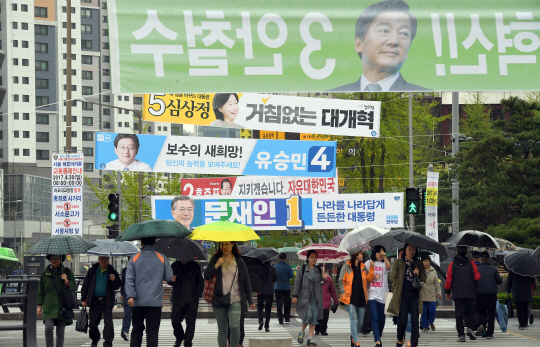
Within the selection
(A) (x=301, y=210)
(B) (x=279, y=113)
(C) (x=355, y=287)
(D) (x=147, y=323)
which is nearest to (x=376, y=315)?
(C) (x=355, y=287)

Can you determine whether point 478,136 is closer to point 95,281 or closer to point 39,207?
point 95,281

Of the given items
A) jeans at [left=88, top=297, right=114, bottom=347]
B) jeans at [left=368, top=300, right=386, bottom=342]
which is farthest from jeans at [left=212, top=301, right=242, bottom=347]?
jeans at [left=368, top=300, right=386, bottom=342]

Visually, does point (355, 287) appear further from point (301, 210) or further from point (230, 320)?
point (301, 210)

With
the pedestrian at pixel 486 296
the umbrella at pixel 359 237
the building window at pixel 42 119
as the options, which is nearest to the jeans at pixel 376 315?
the umbrella at pixel 359 237

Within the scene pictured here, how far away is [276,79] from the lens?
6.89m

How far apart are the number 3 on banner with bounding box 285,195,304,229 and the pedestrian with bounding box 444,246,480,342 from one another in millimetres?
10332

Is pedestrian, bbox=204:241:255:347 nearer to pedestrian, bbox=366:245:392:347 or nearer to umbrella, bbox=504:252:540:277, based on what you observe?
pedestrian, bbox=366:245:392:347

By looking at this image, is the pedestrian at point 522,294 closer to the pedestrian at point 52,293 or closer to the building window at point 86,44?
the pedestrian at point 52,293

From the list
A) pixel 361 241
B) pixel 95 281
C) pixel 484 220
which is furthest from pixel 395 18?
pixel 484 220

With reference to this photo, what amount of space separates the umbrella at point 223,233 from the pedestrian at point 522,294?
1033 centimetres

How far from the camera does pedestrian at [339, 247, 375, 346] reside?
44.7ft

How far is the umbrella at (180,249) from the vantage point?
12195 mm

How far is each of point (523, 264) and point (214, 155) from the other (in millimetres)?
10150

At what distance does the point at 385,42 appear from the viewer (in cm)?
686
